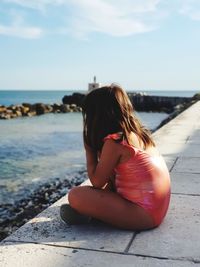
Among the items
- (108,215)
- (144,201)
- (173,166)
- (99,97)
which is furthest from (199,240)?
(173,166)

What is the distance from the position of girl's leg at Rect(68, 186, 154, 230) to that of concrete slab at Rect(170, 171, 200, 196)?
3.96 ft

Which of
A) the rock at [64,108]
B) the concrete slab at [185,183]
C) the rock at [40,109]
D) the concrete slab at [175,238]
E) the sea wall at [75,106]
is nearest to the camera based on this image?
the concrete slab at [175,238]

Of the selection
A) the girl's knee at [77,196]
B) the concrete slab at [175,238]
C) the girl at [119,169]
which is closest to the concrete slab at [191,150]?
the concrete slab at [175,238]

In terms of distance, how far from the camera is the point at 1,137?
19156 mm

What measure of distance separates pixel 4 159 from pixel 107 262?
1054 centimetres

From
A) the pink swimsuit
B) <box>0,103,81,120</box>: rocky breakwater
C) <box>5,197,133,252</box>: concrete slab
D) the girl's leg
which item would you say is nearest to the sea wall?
<box>0,103,81,120</box>: rocky breakwater

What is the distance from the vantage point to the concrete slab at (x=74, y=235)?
108 inches

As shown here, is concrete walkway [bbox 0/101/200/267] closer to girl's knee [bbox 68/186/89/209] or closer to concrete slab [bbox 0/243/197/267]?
concrete slab [bbox 0/243/197/267]

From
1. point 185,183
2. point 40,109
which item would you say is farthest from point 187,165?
point 40,109

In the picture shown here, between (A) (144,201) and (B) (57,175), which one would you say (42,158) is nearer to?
(B) (57,175)

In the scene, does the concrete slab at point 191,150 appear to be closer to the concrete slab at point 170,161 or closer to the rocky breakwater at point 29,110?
the concrete slab at point 170,161

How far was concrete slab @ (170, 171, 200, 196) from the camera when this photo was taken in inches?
162

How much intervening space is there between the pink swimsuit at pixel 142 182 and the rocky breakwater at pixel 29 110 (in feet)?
97.9

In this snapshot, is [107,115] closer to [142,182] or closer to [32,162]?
[142,182]
